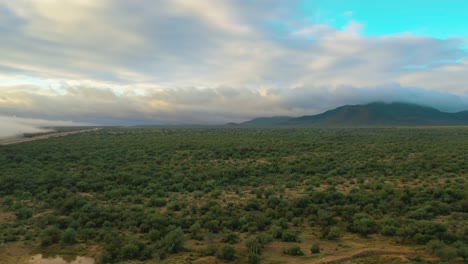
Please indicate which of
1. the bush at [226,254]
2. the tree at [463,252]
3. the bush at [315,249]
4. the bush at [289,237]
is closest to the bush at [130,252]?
the bush at [226,254]

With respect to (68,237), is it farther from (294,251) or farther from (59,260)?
(294,251)

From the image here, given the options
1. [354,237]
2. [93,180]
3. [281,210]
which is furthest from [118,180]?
[354,237]

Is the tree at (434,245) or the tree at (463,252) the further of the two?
the tree at (434,245)

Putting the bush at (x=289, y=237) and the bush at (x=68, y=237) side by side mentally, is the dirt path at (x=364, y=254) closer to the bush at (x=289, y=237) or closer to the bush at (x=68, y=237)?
the bush at (x=289, y=237)

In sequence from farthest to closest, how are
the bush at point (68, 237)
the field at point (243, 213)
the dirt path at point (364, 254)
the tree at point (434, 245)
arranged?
the bush at point (68, 237) → the field at point (243, 213) → the tree at point (434, 245) → the dirt path at point (364, 254)

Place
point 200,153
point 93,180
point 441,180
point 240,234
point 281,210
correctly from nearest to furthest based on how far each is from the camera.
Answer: point 240,234 < point 281,210 < point 441,180 < point 93,180 < point 200,153

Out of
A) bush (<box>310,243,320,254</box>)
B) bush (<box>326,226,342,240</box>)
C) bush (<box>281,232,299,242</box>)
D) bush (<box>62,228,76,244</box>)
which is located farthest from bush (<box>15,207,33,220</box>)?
bush (<box>326,226,342,240</box>)

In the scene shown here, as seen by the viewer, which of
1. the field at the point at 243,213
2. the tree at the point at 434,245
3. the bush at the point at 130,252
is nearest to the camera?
the tree at the point at 434,245

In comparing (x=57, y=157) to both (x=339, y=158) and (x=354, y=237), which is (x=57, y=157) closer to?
(x=339, y=158)
